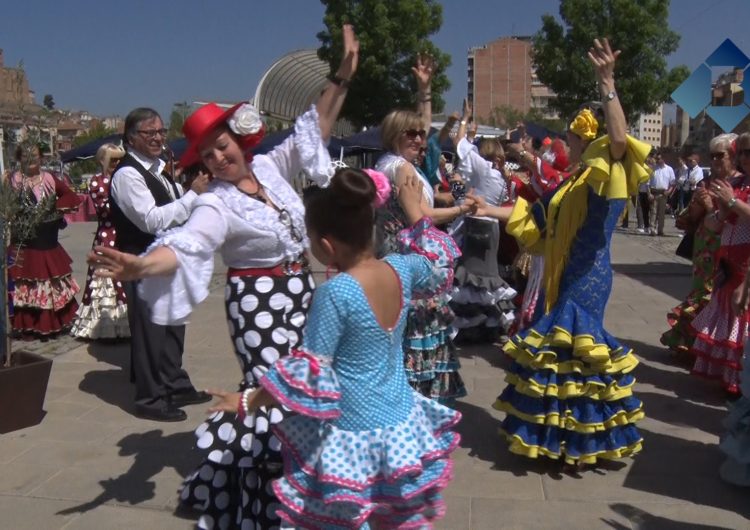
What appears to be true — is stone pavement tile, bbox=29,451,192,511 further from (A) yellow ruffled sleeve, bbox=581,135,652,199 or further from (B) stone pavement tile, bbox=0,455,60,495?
(A) yellow ruffled sleeve, bbox=581,135,652,199

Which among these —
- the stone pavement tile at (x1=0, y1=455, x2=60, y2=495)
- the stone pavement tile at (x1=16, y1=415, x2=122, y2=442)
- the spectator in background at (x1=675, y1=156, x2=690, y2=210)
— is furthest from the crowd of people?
the spectator in background at (x1=675, y1=156, x2=690, y2=210)

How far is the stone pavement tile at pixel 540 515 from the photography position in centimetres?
334

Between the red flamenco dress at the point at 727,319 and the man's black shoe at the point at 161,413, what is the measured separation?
12.1 feet

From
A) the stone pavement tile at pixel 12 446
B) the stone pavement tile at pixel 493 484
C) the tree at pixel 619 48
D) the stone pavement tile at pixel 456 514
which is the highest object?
the tree at pixel 619 48

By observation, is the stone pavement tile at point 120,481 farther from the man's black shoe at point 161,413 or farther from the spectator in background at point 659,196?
the spectator in background at point 659,196

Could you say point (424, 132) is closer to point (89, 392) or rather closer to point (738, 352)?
point (738, 352)

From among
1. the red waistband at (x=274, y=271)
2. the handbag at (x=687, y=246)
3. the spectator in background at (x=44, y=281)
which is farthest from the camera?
the spectator in background at (x=44, y=281)

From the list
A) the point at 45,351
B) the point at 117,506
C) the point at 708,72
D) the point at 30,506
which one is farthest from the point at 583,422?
the point at 708,72

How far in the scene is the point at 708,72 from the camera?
359 inches

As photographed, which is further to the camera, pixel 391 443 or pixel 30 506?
pixel 30 506

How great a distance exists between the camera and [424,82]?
458cm

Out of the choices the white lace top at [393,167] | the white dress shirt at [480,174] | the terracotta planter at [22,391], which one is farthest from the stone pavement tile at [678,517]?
the white dress shirt at [480,174]

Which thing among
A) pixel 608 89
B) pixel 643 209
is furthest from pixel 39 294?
pixel 643 209

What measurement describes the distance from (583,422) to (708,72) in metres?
7.07
